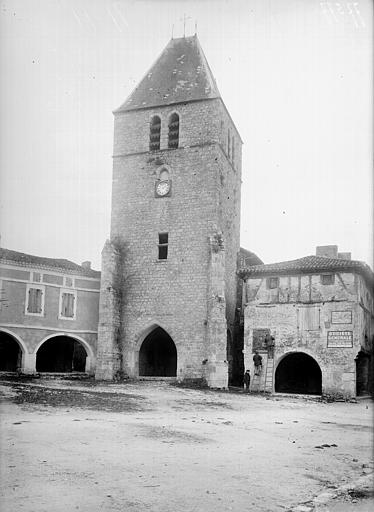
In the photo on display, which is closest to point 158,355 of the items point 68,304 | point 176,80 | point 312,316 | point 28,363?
point 68,304

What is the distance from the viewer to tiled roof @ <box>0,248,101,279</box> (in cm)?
2683

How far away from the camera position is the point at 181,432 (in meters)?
12.1

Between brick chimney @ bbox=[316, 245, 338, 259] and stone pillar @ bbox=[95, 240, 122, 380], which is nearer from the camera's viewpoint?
stone pillar @ bbox=[95, 240, 122, 380]

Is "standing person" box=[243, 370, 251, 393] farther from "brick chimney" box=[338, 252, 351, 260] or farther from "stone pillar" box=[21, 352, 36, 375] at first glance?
"stone pillar" box=[21, 352, 36, 375]

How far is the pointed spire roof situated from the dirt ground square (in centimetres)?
1687

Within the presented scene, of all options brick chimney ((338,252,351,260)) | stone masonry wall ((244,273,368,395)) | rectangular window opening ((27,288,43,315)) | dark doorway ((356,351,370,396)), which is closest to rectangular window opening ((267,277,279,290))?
stone masonry wall ((244,273,368,395))

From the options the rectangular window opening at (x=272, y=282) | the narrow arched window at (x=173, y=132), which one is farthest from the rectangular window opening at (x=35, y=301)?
the rectangular window opening at (x=272, y=282)

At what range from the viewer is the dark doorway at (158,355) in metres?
29.0

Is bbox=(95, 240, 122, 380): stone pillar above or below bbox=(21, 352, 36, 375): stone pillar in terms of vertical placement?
above

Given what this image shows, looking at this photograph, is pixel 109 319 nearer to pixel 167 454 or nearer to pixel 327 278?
pixel 327 278

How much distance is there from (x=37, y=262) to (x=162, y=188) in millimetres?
7076

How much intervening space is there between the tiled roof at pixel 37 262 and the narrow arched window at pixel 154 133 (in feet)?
23.6

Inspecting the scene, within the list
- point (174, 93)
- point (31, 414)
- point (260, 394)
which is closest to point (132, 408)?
point (31, 414)

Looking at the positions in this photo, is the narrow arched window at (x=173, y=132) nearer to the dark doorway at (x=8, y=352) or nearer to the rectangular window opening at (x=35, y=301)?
the rectangular window opening at (x=35, y=301)
